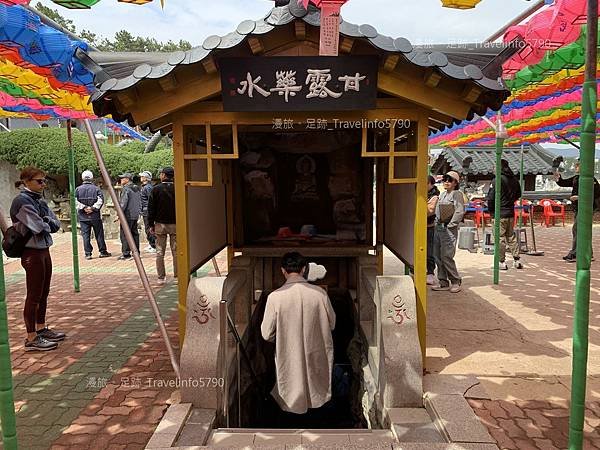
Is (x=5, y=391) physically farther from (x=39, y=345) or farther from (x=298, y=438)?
(x=39, y=345)

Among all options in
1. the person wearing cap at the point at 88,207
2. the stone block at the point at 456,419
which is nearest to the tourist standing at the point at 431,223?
the stone block at the point at 456,419

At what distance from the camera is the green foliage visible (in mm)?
19641

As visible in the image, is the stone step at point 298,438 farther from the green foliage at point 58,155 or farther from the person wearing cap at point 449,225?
the green foliage at point 58,155

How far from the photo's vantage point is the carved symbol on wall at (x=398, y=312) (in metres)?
→ 4.27

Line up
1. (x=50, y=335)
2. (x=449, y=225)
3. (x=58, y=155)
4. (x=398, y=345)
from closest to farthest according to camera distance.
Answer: (x=398, y=345) < (x=50, y=335) < (x=449, y=225) < (x=58, y=155)

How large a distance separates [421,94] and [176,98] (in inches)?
89.7

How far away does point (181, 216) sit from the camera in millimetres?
4797

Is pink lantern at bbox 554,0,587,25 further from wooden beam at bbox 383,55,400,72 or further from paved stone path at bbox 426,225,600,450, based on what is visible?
paved stone path at bbox 426,225,600,450

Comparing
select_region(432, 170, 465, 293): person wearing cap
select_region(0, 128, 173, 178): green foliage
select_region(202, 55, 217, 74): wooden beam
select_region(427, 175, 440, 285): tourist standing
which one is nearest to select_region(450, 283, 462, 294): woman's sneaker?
select_region(432, 170, 465, 293): person wearing cap

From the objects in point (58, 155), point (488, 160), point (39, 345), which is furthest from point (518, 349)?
point (58, 155)

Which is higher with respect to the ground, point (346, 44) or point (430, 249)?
point (346, 44)

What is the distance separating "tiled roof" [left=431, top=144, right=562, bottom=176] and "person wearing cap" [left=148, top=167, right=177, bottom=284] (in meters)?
15.6

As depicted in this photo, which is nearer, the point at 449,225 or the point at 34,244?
the point at 34,244

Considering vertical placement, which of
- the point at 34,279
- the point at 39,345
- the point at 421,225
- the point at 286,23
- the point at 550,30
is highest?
the point at 550,30
